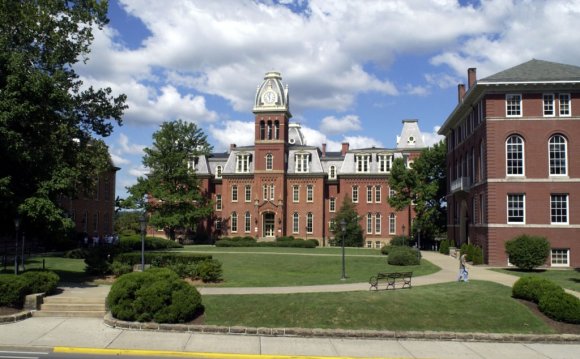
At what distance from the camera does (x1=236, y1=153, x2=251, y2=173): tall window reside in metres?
74.4

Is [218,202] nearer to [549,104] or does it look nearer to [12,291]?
[549,104]

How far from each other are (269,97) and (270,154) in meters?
7.82

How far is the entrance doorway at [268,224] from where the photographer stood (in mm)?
71219

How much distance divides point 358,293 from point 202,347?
764cm

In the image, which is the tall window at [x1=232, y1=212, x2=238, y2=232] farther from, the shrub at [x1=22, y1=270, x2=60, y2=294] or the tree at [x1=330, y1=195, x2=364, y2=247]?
the shrub at [x1=22, y1=270, x2=60, y2=294]

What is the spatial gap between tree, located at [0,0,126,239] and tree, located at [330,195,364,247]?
126 ft

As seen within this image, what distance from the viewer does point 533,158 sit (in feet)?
125

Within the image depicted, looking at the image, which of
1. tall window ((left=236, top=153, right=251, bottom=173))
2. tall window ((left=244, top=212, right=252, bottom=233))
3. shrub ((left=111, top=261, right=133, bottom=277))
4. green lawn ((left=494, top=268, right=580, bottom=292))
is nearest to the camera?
green lawn ((left=494, top=268, right=580, bottom=292))

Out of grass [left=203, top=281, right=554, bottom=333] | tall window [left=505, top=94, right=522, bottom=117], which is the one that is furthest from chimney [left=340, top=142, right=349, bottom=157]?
grass [left=203, top=281, right=554, bottom=333]

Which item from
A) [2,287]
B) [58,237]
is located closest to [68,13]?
[58,237]

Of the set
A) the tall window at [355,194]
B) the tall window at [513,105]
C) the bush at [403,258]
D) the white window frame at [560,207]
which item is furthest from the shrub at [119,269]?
the tall window at [355,194]

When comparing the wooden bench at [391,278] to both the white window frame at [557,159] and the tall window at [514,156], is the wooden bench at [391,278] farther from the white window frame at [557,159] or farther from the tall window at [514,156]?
the white window frame at [557,159]

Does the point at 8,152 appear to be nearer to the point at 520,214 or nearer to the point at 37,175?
the point at 37,175

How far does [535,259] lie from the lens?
33.2 meters
